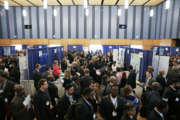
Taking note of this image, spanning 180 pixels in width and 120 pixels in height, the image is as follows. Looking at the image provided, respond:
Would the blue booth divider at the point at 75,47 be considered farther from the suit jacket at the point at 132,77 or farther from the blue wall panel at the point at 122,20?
the suit jacket at the point at 132,77

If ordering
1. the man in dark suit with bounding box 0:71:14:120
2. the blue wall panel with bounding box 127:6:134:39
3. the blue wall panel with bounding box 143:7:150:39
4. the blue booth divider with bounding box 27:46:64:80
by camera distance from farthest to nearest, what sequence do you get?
the blue wall panel with bounding box 127:6:134:39, the blue wall panel with bounding box 143:7:150:39, the blue booth divider with bounding box 27:46:64:80, the man in dark suit with bounding box 0:71:14:120

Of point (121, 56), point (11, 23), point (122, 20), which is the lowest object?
point (121, 56)

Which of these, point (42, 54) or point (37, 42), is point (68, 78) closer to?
point (42, 54)

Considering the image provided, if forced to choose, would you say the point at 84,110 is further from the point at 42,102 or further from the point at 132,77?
the point at 132,77

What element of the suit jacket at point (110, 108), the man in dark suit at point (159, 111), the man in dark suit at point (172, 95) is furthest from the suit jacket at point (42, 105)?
the man in dark suit at point (172, 95)

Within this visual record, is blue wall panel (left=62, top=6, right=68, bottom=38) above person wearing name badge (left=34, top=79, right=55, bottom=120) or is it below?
above

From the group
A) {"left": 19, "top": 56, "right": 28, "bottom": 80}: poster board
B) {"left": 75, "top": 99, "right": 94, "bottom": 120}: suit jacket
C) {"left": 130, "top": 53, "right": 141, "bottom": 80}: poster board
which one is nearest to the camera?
{"left": 75, "top": 99, "right": 94, "bottom": 120}: suit jacket

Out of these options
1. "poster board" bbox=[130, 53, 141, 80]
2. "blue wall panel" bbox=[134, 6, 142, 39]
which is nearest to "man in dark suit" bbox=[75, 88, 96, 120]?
"poster board" bbox=[130, 53, 141, 80]

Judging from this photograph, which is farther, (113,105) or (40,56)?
(40,56)

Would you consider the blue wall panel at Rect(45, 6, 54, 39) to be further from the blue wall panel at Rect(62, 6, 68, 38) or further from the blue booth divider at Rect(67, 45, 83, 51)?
the blue booth divider at Rect(67, 45, 83, 51)

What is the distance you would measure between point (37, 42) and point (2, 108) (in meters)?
13.2

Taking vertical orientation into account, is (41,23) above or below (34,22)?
below

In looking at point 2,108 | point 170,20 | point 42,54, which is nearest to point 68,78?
point 2,108

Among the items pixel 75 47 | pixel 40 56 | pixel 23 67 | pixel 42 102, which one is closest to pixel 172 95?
pixel 42 102
